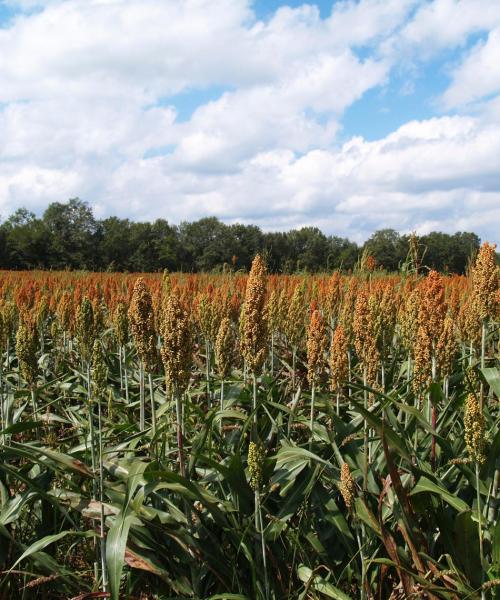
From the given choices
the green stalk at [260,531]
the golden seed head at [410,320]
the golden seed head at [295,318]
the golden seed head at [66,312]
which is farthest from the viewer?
the golden seed head at [66,312]

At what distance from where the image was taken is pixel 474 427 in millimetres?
1913

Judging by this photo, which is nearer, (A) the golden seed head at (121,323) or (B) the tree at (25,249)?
(A) the golden seed head at (121,323)

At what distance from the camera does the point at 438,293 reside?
2.55 meters

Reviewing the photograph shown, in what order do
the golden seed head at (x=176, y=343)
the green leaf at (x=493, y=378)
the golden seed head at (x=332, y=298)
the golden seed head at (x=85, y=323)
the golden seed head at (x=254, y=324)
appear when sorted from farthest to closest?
1. the golden seed head at (x=332, y=298)
2. the golden seed head at (x=85, y=323)
3. the green leaf at (x=493, y=378)
4. the golden seed head at (x=254, y=324)
5. the golden seed head at (x=176, y=343)

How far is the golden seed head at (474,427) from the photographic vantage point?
190 cm

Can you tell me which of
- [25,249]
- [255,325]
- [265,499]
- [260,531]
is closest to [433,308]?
[255,325]

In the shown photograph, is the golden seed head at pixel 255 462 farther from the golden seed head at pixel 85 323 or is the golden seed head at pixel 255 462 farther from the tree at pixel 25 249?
the tree at pixel 25 249

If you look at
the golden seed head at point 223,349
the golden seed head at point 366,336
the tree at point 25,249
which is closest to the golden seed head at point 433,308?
the golden seed head at point 366,336

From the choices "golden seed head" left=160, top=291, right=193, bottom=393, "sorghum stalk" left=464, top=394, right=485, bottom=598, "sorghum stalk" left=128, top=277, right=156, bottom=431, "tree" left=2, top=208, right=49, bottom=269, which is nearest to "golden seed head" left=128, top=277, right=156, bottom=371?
"sorghum stalk" left=128, top=277, right=156, bottom=431

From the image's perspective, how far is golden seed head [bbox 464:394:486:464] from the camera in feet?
6.25

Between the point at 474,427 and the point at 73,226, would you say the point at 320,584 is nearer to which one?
the point at 474,427

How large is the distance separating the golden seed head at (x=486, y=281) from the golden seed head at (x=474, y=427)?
0.97 metres

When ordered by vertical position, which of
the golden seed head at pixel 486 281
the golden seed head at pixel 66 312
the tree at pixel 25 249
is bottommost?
the golden seed head at pixel 66 312

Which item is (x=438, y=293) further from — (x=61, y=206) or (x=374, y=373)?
(x=61, y=206)
